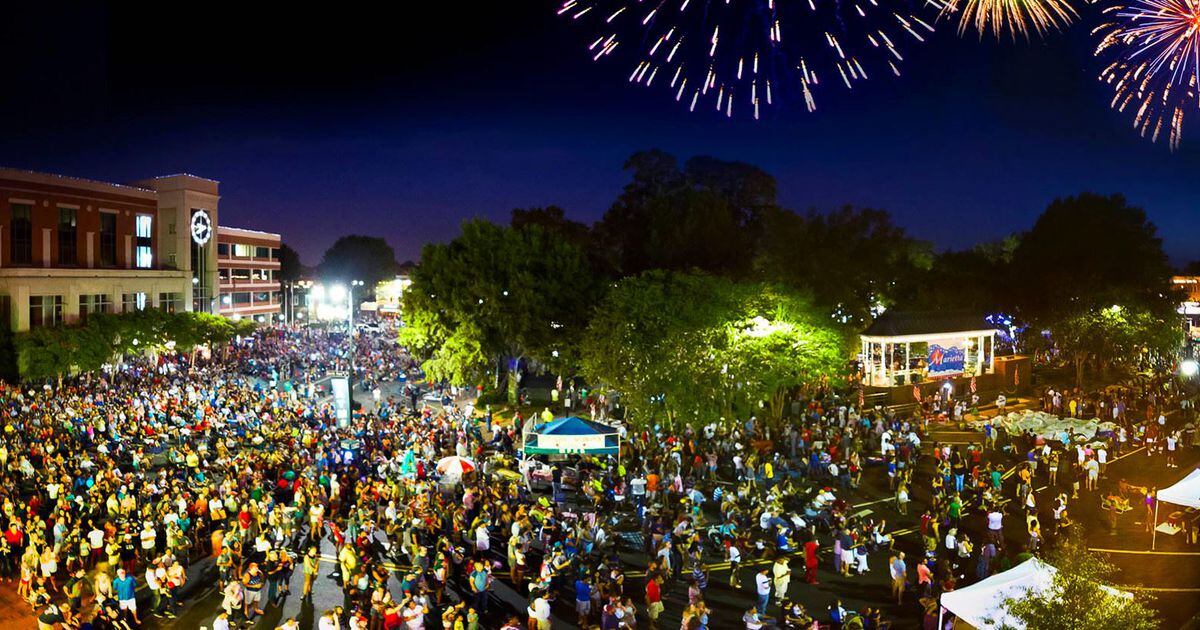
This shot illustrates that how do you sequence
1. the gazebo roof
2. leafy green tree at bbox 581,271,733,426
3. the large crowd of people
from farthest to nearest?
1. the gazebo roof
2. leafy green tree at bbox 581,271,733,426
3. the large crowd of people

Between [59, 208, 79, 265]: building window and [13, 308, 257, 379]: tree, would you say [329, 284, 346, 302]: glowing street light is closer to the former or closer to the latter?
[59, 208, 79, 265]: building window

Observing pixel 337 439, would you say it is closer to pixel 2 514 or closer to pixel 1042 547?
pixel 2 514

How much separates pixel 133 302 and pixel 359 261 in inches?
3531

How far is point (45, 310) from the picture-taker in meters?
48.0

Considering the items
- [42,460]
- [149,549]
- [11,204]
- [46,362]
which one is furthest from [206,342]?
[149,549]

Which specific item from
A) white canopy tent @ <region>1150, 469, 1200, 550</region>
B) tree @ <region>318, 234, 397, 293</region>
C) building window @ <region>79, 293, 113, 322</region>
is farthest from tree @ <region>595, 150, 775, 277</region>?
tree @ <region>318, 234, 397, 293</region>

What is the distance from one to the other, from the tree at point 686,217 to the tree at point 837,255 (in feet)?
9.47

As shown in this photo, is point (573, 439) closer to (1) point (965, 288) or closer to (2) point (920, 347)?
(2) point (920, 347)

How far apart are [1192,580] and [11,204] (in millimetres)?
57833

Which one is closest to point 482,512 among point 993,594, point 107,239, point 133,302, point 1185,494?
point 993,594

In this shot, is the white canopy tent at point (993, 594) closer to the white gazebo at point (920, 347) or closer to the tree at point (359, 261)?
the white gazebo at point (920, 347)

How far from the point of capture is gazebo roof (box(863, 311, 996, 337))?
132 feet

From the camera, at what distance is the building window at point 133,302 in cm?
5428

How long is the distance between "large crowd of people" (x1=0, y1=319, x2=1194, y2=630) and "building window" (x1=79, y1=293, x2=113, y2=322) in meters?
22.4
